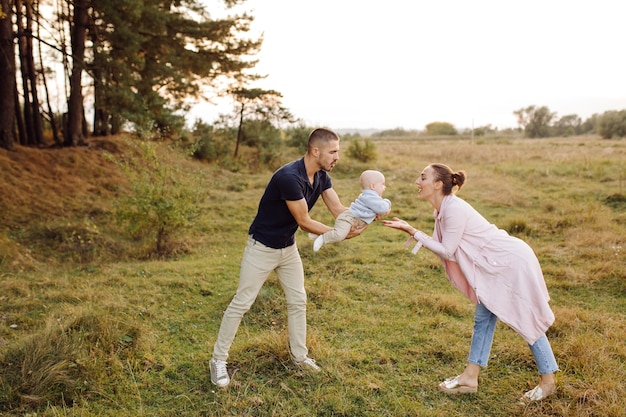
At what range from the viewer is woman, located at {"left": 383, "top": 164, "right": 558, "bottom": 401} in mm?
3432

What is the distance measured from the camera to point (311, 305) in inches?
229

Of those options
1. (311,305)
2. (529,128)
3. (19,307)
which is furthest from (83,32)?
(529,128)

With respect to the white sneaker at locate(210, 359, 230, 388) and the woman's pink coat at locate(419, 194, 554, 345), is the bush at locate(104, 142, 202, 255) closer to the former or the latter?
the white sneaker at locate(210, 359, 230, 388)

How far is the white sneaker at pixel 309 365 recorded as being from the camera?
4125 millimetres

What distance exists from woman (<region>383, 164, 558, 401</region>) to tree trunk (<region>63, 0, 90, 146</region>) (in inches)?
419

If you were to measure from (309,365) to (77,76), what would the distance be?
1191cm

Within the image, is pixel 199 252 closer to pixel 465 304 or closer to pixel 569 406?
pixel 465 304

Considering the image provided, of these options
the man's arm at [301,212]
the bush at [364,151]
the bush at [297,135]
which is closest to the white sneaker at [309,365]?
the man's arm at [301,212]

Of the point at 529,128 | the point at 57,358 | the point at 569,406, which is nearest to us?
the point at 569,406

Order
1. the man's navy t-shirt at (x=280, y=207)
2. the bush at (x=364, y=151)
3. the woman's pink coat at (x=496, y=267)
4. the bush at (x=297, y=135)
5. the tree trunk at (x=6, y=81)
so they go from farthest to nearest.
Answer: the bush at (x=297, y=135) < the bush at (x=364, y=151) < the tree trunk at (x=6, y=81) < the man's navy t-shirt at (x=280, y=207) < the woman's pink coat at (x=496, y=267)

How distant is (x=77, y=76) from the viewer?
12.9 meters

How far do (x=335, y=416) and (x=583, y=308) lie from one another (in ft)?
12.5

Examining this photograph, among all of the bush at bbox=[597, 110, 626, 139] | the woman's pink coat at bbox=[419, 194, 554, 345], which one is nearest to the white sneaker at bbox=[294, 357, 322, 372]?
the woman's pink coat at bbox=[419, 194, 554, 345]

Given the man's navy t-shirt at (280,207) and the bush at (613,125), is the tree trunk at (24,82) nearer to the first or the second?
the man's navy t-shirt at (280,207)
